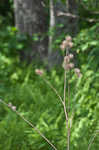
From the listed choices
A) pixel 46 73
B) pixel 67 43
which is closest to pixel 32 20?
pixel 46 73

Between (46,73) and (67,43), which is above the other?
(67,43)

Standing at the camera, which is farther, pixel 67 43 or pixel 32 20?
pixel 32 20

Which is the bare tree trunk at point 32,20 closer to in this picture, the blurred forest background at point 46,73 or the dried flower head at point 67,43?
the blurred forest background at point 46,73

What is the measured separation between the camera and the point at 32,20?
4.35 metres

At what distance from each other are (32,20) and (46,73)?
1180 millimetres

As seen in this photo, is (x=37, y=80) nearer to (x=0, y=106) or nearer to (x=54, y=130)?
(x=0, y=106)

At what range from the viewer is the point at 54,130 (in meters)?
2.27

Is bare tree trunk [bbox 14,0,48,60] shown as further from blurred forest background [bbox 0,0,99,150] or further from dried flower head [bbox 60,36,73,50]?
dried flower head [bbox 60,36,73,50]

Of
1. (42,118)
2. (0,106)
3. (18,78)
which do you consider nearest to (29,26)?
(18,78)

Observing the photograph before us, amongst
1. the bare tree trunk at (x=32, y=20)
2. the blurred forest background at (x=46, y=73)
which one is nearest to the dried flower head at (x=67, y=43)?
the blurred forest background at (x=46, y=73)

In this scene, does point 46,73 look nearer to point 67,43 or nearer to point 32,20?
point 32,20

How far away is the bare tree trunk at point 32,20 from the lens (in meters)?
4.27

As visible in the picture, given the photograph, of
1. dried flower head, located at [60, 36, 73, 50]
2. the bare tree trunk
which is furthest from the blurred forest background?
dried flower head, located at [60, 36, 73, 50]

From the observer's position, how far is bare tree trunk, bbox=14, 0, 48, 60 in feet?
14.0
